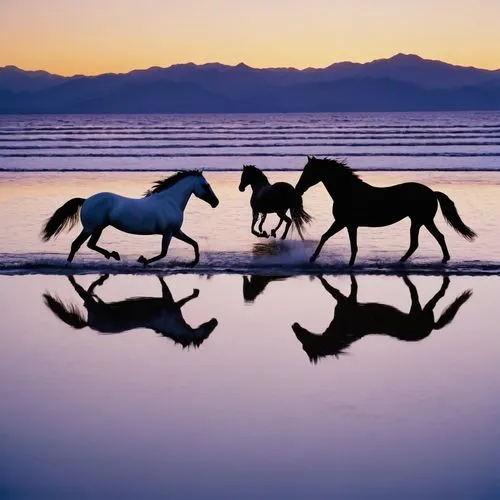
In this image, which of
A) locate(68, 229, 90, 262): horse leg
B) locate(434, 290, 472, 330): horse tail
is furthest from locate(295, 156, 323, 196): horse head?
locate(68, 229, 90, 262): horse leg

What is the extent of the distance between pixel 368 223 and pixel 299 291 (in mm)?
2380

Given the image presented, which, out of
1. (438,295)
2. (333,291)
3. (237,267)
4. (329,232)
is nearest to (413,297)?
(438,295)

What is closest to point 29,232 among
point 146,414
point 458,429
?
point 146,414

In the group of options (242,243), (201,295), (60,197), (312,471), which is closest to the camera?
(312,471)

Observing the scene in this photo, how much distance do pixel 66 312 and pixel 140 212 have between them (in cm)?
262

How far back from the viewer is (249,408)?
18.7 ft

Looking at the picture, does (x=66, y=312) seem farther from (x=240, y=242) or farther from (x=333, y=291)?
(x=240, y=242)

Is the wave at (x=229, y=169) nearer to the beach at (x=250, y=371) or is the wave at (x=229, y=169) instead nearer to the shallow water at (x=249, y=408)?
the beach at (x=250, y=371)

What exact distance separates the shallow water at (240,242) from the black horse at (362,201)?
487 mm

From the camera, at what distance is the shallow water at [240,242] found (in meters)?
11.4

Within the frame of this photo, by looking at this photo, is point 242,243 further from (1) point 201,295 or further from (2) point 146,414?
(2) point 146,414

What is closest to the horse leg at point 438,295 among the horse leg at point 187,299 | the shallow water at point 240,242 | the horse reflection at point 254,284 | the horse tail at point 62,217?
the shallow water at point 240,242

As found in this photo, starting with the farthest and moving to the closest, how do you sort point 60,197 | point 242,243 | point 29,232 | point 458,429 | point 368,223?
point 60,197
point 29,232
point 242,243
point 368,223
point 458,429

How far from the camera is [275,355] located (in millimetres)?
7027
